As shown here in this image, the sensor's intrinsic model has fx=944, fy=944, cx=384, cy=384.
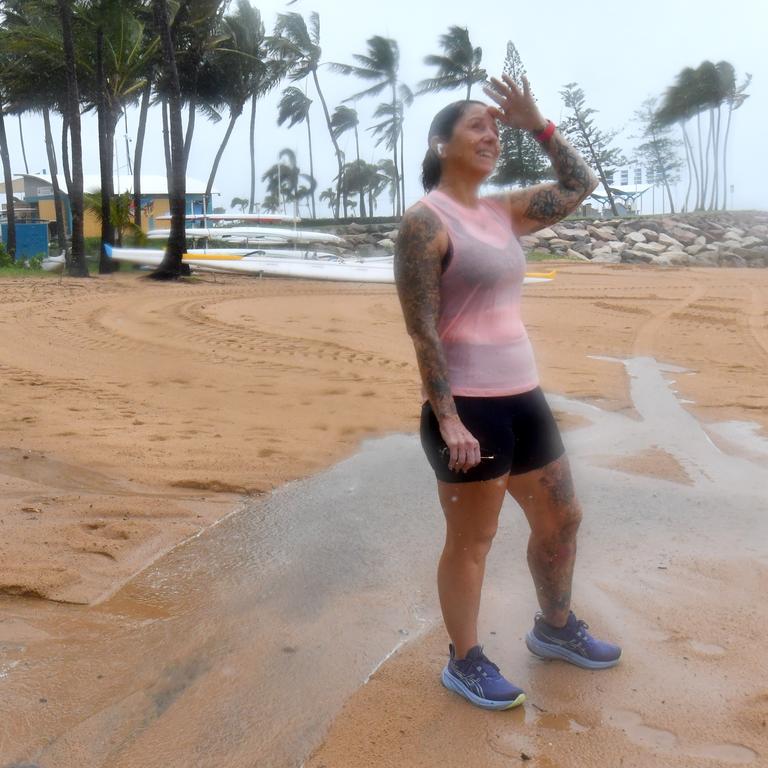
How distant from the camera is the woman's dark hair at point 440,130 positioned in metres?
2.60

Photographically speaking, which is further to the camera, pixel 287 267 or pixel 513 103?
pixel 287 267

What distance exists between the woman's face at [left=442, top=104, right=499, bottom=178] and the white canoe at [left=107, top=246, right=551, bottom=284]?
16.3 metres

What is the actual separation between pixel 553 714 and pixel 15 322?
394 inches

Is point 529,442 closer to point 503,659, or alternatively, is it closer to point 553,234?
point 503,659

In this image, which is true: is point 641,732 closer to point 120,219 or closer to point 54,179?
point 120,219

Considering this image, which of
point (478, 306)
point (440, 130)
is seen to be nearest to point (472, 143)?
point (440, 130)

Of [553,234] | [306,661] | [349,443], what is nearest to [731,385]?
[349,443]

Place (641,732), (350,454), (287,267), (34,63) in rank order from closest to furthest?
(641,732)
(350,454)
(287,267)
(34,63)

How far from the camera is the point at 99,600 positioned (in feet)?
11.4

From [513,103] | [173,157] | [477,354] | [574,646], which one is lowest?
[574,646]

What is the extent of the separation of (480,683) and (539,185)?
4.73 ft

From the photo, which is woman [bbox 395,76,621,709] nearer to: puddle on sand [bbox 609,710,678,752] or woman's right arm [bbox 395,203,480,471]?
woman's right arm [bbox 395,203,480,471]

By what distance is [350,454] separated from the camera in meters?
5.66

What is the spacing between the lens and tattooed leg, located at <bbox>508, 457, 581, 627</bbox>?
8.91 ft
